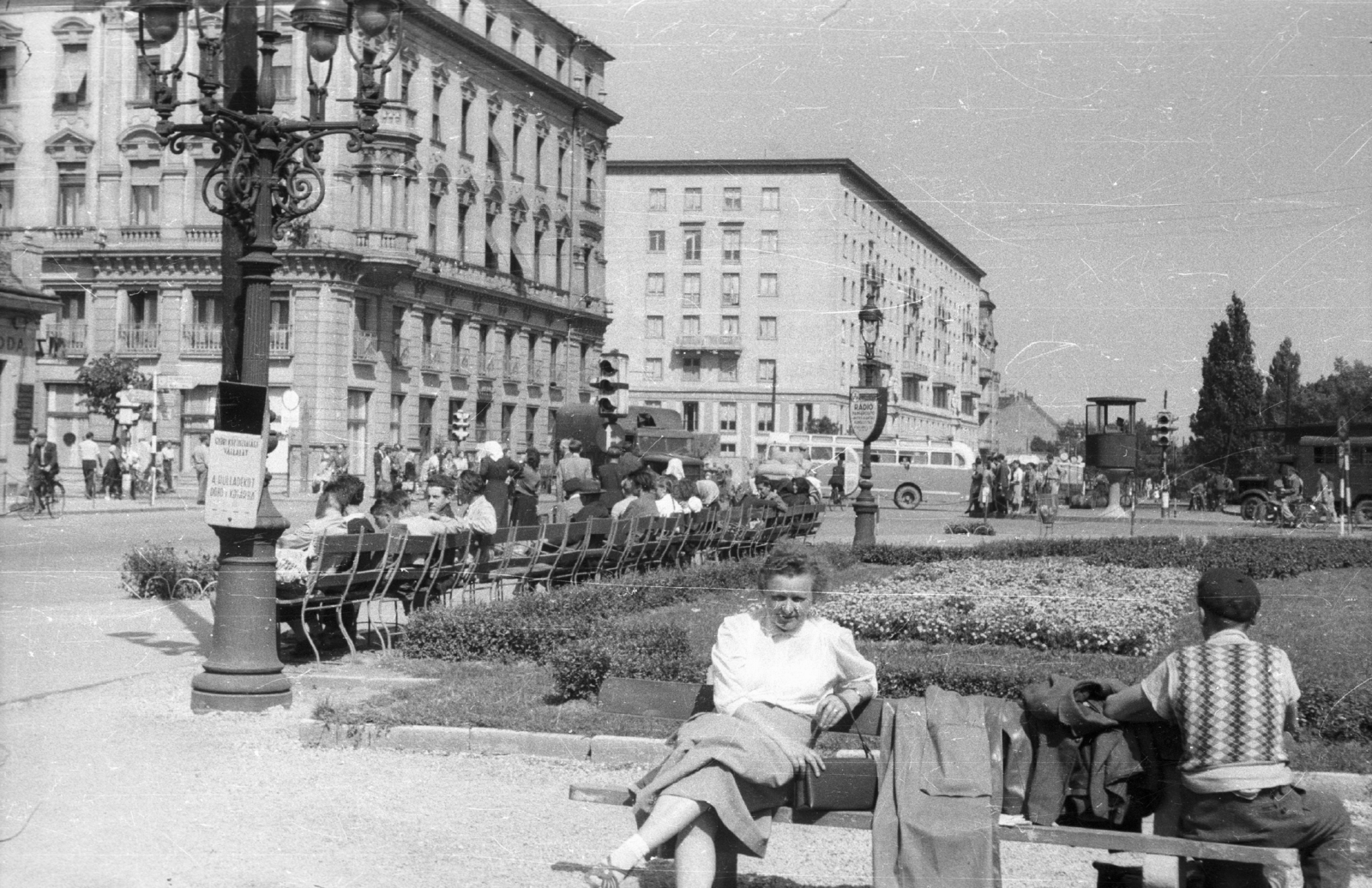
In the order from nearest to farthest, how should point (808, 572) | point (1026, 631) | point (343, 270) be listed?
point (808, 572)
point (1026, 631)
point (343, 270)

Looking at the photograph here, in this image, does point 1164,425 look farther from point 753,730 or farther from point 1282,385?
point 753,730

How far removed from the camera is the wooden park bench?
4664 millimetres

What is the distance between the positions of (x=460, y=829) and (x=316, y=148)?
218 inches

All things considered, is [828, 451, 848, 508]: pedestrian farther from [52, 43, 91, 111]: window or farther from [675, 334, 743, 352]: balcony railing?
[52, 43, 91, 111]: window

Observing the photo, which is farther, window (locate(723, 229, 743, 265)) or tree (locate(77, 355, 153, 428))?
tree (locate(77, 355, 153, 428))

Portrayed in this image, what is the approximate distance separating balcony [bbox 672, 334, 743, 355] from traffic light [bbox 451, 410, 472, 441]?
6.81 meters

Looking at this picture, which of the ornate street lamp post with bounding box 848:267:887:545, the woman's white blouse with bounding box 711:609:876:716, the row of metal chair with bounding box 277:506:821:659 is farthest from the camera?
the ornate street lamp post with bounding box 848:267:887:545

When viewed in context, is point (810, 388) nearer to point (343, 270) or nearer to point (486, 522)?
point (343, 270)

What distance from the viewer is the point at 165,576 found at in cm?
1445

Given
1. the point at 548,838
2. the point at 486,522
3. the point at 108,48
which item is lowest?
the point at 548,838

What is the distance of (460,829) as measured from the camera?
631cm

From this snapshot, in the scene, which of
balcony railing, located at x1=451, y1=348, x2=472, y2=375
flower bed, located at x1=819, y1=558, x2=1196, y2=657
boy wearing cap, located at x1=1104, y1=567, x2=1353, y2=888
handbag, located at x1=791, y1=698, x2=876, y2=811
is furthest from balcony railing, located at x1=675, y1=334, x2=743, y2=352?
boy wearing cap, located at x1=1104, y1=567, x2=1353, y2=888

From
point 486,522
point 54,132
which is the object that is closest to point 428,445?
point 54,132

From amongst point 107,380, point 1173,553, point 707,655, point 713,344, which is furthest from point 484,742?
point 107,380
